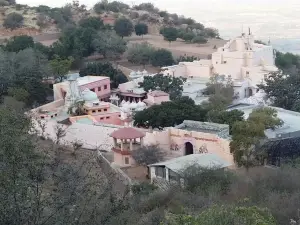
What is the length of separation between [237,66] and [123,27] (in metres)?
14.6

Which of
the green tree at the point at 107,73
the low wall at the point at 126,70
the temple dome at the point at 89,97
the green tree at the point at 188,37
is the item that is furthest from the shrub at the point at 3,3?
the temple dome at the point at 89,97

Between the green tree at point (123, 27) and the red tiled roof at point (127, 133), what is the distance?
77.9 feet

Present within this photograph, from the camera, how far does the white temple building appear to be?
27.5m

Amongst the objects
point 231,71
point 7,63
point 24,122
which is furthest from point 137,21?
point 24,122

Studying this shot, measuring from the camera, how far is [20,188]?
6.84 meters

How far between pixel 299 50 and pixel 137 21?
1257 centimetres

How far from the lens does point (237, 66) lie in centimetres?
2869

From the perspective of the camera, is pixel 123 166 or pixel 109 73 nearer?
pixel 123 166

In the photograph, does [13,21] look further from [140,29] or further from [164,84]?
[164,84]

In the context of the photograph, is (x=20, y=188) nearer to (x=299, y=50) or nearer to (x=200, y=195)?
(x=200, y=195)

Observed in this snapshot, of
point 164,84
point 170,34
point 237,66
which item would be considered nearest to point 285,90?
point 164,84

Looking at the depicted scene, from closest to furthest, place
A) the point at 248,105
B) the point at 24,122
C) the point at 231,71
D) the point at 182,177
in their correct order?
the point at 24,122
the point at 182,177
the point at 248,105
the point at 231,71

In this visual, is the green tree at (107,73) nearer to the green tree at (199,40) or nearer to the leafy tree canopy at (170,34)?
the leafy tree canopy at (170,34)

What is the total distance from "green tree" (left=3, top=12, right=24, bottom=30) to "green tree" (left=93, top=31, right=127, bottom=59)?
9.32 meters
